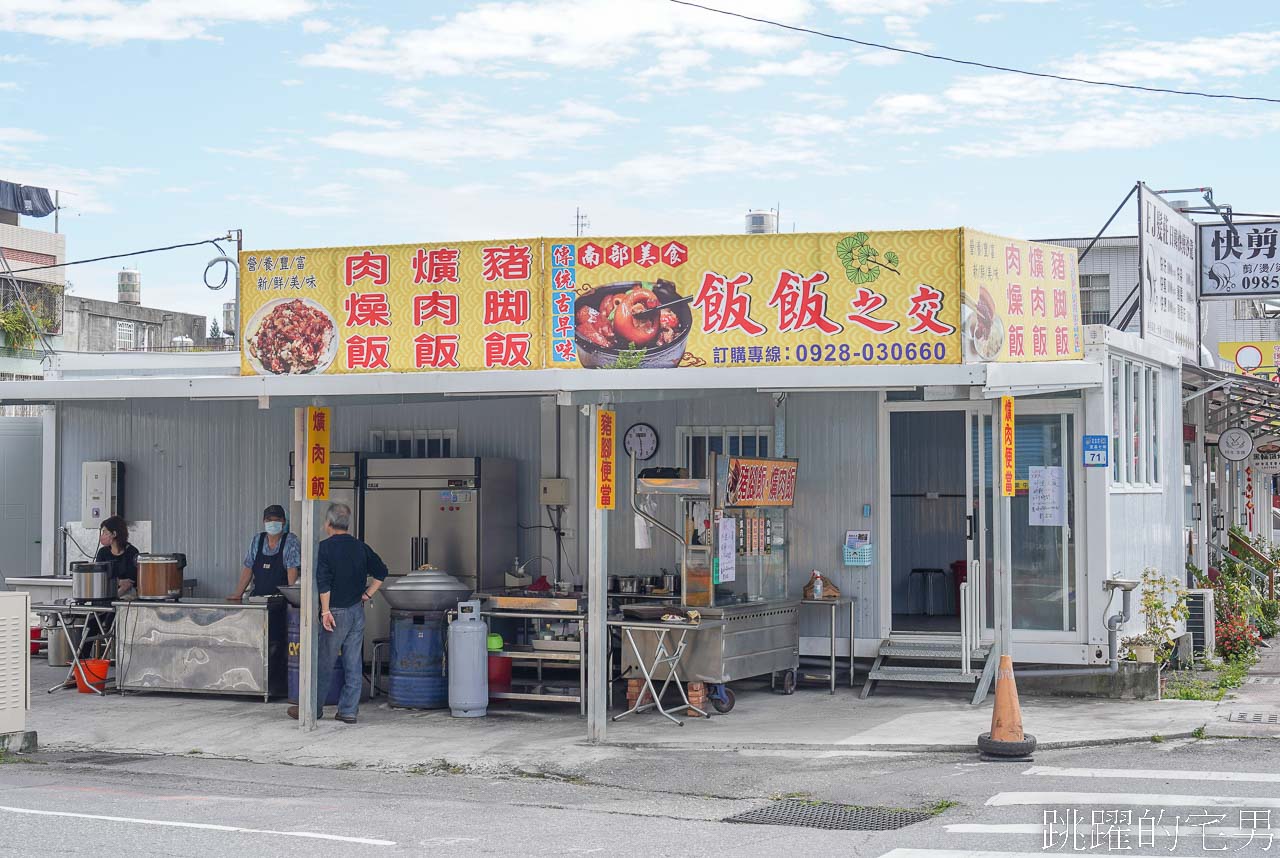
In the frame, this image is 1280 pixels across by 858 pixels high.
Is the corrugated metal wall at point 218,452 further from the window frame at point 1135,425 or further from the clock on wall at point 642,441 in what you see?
the window frame at point 1135,425

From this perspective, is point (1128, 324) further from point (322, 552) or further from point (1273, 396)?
point (322, 552)

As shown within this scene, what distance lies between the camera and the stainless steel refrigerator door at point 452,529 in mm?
14742

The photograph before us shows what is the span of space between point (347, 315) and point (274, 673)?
11.1 feet

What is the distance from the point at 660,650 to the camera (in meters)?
12.5

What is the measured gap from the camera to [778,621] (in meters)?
13.7

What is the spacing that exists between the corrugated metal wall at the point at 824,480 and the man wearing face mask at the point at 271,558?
355 cm

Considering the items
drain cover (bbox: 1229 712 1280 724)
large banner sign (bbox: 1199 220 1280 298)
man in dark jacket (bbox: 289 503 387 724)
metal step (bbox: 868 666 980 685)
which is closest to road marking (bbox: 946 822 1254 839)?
drain cover (bbox: 1229 712 1280 724)

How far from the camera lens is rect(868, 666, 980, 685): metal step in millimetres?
13422

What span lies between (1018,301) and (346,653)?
6.56m

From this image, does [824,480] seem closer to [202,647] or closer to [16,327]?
[202,647]

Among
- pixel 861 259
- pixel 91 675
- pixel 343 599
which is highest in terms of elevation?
pixel 861 259

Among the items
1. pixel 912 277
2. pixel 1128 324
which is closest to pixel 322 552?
pixel 912 277

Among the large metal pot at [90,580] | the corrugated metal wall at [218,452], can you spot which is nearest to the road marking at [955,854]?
the corrugated metal wall at [218,452]

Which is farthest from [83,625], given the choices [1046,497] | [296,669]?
[1046,497]
